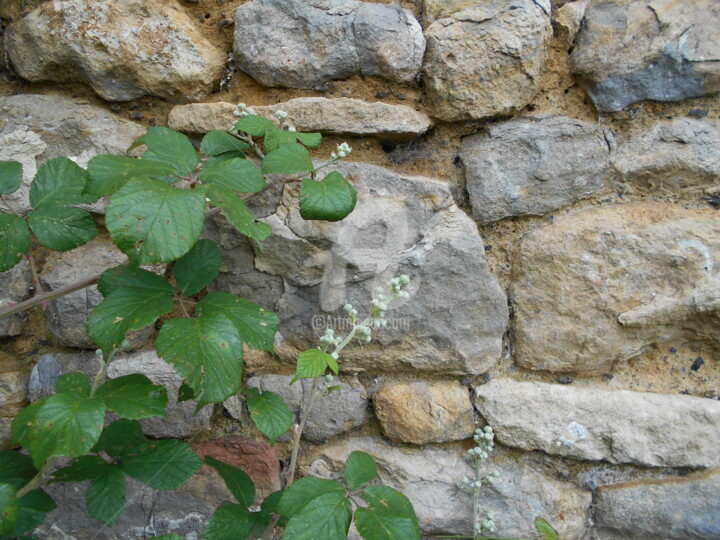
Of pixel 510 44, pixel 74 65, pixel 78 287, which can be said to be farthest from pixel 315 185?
pixel 74 65

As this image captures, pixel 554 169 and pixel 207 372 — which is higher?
pixel 554 169

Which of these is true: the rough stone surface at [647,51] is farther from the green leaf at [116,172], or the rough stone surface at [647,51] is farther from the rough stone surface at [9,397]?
the rough stone surface at [9,397]

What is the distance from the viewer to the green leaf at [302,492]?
0.91 m

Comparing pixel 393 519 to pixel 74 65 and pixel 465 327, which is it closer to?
pixel 465 327

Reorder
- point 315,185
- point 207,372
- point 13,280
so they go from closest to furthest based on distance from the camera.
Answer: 1. point 207,372
2. point 315,185
3. point 13,280

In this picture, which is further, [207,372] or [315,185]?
[315,185]

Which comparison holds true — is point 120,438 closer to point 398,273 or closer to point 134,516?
point 134,516

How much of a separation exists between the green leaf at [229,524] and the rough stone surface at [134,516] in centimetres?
23

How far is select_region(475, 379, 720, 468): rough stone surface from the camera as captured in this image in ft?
3.83

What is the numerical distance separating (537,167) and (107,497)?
1164 mm

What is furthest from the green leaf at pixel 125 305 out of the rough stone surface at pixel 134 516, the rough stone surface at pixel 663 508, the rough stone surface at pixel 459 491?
the rough stone surface at pixel 663 508

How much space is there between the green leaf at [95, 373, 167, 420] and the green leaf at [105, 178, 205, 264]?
10.6 inches

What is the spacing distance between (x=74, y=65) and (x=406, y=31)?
796 millimetres

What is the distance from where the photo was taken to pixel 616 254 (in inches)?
47.3
